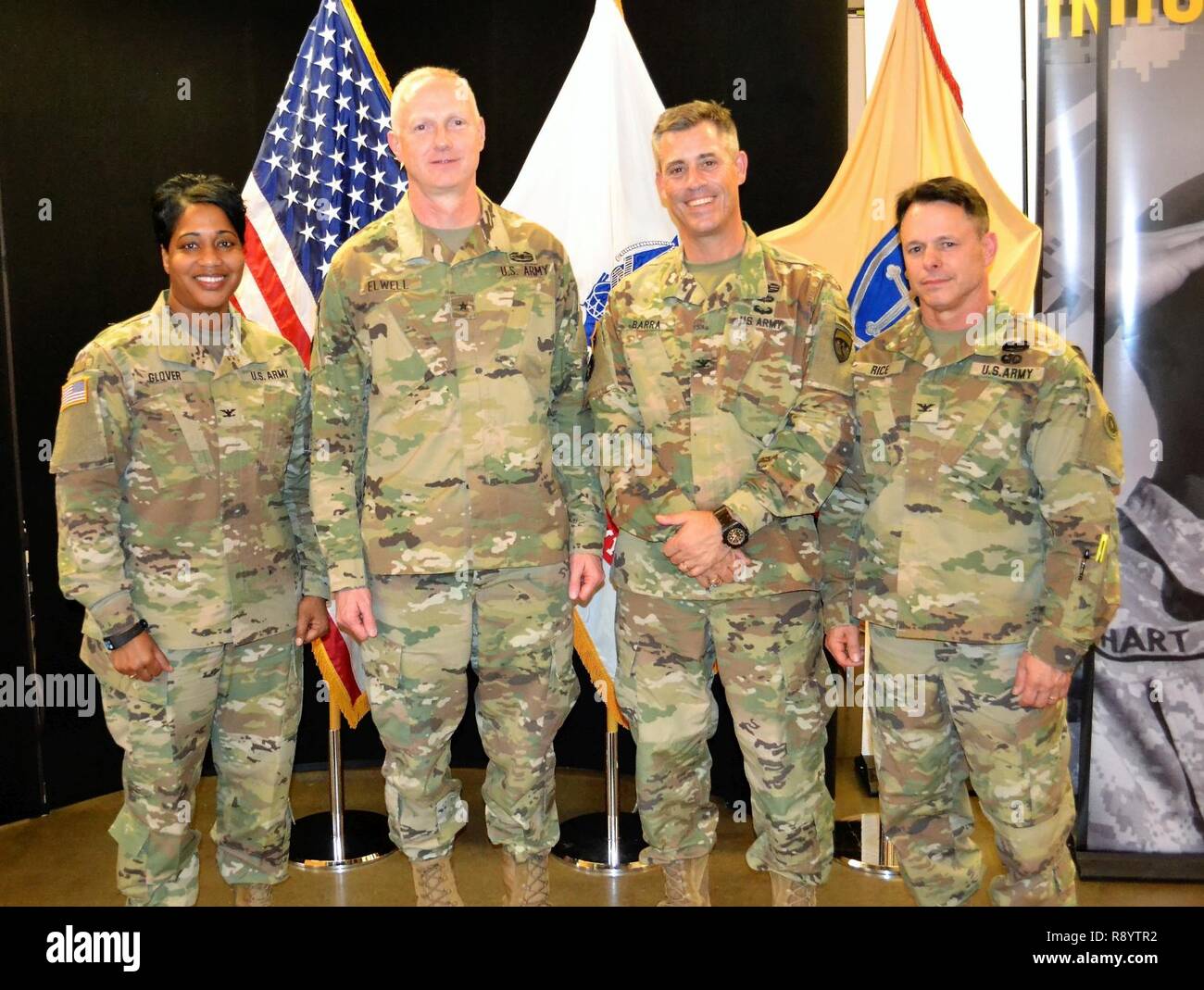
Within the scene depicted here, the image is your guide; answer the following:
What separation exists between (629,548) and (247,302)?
1.64 m

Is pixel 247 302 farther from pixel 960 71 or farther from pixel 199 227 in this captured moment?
pixel 960 71

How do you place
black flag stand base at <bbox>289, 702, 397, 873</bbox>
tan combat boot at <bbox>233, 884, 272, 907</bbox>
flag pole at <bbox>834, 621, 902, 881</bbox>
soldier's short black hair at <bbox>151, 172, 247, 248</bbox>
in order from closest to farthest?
soldier's short black hair at <bbox>151, 172, 247, 248</bbox> → tan combat boot at <bbox>233, 884, 272, 907</bbox> → flag pole at <bbox>834, 621, 902, 881</bbox> → black flag stand base at <bbox>289, 702, 397, 873</bbox>

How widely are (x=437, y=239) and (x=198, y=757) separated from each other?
131 centimetres

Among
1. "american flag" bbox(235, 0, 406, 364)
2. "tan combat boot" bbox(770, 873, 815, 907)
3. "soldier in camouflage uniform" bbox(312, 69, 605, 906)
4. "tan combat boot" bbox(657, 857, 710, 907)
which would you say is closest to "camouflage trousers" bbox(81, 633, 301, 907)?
"soldier in camouflage uniform" bbox(312, 69, 605, 906)

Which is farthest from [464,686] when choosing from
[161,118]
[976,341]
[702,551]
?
[161,118]

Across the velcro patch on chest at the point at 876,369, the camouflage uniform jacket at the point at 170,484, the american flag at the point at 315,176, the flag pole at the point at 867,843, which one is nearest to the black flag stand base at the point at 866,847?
the flag pole at the point at 867,843

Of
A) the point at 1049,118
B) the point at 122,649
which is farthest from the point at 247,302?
the point at 1049,118

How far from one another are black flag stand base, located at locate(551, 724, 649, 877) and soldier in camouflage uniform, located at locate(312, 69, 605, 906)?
826 mm

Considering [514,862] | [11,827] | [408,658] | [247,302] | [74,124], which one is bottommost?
[11,827]

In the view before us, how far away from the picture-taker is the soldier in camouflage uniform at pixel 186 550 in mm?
2324

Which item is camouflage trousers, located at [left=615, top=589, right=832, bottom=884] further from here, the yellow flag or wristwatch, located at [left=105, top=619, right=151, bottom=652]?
the yellow flag

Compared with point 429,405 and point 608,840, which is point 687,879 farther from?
point 429,405

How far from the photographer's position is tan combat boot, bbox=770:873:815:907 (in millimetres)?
2414

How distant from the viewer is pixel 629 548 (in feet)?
8.19
